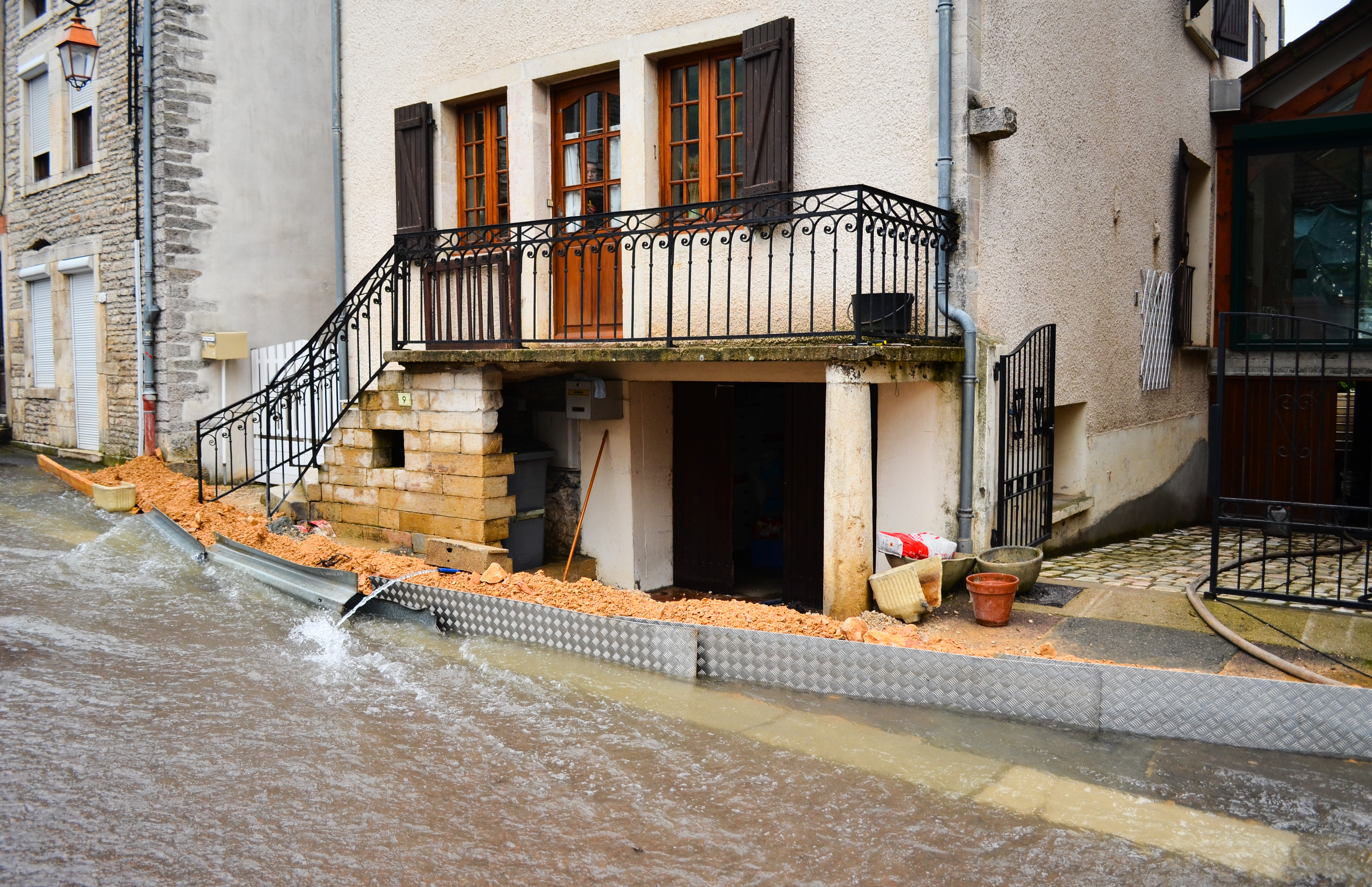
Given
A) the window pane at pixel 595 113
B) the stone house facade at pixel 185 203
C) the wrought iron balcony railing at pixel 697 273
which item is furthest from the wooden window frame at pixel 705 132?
the stone house facade at pixel 185 203

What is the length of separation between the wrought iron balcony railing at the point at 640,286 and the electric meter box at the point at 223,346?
1138 millimetres

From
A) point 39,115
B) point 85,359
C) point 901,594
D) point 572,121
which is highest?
point 39,115

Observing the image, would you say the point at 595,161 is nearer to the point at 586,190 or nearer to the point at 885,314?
the point at 586,190

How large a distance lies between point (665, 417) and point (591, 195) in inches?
85.8

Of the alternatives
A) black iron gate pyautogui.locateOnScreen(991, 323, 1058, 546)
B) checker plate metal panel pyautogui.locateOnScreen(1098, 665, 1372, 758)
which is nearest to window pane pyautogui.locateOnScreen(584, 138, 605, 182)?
black iron gate pyautogui.locateOnScreen(991, 323, 1058, 546)

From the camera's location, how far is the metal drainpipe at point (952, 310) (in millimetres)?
7203

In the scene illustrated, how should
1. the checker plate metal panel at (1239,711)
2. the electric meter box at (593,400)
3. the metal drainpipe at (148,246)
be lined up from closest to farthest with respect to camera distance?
the checker plate metal panel at (1239,711) → the electric meter box at (593,400) → the metal drainpipe at (148,246)

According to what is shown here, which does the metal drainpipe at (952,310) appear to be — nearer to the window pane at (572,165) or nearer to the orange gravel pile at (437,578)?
the orange gravel pile at (437,578)

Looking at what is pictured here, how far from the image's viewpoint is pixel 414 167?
1065 centimetres

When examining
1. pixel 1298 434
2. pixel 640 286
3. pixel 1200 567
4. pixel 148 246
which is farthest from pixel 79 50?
pixel 1298 434

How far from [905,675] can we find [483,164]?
728 cm

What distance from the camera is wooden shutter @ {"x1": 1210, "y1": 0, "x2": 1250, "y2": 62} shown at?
12078mm

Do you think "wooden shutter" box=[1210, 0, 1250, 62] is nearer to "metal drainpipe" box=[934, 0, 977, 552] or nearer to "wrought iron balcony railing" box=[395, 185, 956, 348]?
"metal drainpipe" box=[934, 0, 977, 552]

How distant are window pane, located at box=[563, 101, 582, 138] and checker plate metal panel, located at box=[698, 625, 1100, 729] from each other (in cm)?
559
